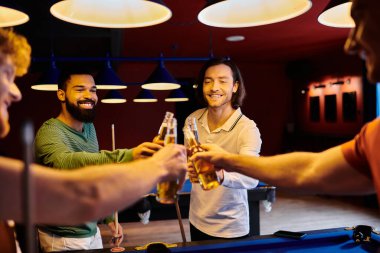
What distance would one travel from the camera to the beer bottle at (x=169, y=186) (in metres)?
1.54

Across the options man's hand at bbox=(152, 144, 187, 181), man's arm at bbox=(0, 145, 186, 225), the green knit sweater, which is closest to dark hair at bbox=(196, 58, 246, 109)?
the green knit sweater

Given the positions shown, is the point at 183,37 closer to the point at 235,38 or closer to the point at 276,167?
the point at 235,38

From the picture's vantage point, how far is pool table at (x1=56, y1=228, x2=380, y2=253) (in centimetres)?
179

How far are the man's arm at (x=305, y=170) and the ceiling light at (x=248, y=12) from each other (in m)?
0.62

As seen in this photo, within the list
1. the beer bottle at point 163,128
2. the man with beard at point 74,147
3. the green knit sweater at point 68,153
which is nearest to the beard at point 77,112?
the man with beard at point 74,147

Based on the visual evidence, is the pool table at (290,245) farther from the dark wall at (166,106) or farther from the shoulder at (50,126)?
the dark wall at (166,106)

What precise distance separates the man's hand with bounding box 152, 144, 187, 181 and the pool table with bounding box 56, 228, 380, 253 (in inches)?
25.3

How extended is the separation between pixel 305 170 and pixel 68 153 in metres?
1.29

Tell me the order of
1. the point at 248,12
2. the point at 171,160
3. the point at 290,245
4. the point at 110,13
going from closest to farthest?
the point at 171,160
the point at 110,13
the point at 248,12
the point at 290,245

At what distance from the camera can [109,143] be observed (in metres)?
8.97

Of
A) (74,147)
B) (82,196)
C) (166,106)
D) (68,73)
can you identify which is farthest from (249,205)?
(166,106)

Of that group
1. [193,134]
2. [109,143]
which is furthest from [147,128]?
[193,134]

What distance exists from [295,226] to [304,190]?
4.35 m

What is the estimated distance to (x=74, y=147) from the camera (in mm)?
2320
